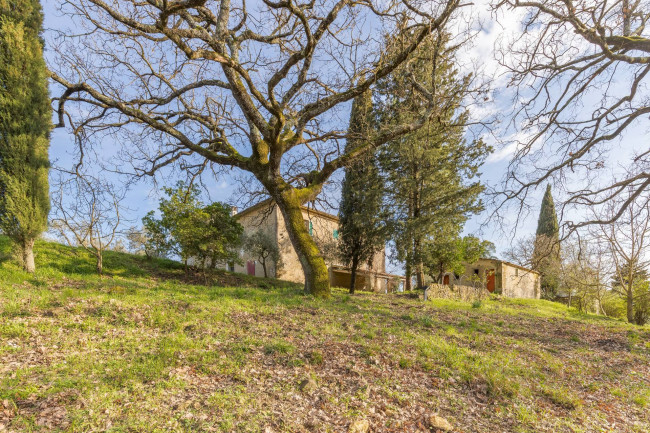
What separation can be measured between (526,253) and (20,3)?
31088 mm

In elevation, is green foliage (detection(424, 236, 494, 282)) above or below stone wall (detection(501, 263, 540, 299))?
above

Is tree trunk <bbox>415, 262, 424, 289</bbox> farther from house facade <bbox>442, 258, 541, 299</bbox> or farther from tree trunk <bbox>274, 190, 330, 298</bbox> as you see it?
house facade <bbox>442, 258, 541, 299</bbox>

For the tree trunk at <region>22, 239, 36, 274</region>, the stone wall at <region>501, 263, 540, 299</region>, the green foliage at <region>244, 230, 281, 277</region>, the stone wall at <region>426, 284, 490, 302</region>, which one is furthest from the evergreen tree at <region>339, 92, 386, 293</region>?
the stone wall at <region>501, 263, 540, 299</region>

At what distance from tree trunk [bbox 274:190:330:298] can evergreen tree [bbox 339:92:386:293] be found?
6.45 m

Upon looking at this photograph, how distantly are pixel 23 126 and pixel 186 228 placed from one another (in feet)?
18.4

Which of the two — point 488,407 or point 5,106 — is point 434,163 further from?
point 5,106

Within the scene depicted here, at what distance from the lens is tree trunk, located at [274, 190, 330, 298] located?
994 centimetres

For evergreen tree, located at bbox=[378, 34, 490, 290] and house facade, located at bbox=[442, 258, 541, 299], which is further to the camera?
house facade, located at bbox=[442, 258, 541, 299]

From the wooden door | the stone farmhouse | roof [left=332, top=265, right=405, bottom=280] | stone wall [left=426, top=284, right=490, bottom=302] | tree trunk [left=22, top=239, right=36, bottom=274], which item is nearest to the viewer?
tree trunk [left=22, top=239, right=36, bottom=274]

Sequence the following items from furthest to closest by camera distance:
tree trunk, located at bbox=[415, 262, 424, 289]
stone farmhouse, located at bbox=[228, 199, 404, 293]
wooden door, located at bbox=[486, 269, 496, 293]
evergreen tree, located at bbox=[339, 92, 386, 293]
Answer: wooden door, located at bbox=[486, 269, 496, 293] < stone farmhouse, located at bbox=[228, 199, 404, 293] < tree trunk, located at bbox=[415, 262, 424, 289] < evergreen tree, located at bbox=[339, 92, 386, 293]

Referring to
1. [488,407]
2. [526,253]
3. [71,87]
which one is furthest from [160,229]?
[526,253]

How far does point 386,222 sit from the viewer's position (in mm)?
16781

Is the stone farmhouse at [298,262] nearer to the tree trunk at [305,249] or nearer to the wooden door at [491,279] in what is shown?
the tree trunk at [305,249]

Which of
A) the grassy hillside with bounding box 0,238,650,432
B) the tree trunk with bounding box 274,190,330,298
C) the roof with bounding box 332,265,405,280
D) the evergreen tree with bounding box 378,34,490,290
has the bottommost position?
the grassy hillside with bounding box 0,238,650,432
